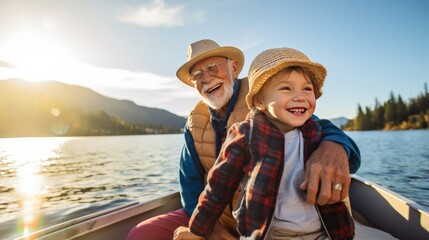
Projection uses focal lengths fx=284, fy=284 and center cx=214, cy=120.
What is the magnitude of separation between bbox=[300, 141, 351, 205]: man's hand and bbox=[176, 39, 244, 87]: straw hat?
1858 mm

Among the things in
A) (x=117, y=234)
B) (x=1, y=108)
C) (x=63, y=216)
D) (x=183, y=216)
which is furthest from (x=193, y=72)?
(x=1, y=108)

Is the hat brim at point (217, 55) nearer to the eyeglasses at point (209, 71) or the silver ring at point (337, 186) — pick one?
the eyeglasses at point (209, 71)

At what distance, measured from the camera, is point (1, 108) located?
523 ft

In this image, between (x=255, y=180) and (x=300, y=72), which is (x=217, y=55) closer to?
(x=300, y=72)

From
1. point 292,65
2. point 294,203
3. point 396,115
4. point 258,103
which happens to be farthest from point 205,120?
point 396,115

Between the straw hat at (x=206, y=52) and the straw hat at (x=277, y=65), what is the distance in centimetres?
126

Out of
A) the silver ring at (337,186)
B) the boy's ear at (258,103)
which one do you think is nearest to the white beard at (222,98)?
the boy's ear at (258,103)

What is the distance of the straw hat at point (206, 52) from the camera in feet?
9.98

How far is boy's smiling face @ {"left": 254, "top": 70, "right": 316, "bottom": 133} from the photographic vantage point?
163 cm

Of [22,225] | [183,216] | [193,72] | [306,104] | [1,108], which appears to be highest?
[1,108]

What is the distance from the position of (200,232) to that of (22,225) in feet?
25.5

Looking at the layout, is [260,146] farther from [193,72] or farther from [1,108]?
[1,108]

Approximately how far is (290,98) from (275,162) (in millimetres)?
376

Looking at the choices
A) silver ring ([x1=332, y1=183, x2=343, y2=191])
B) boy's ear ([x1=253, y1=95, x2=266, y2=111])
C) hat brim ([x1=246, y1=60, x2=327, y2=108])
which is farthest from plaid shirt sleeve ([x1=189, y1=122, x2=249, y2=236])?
silver ring ([x1=332, y1=183, x2=343, y2=191])
